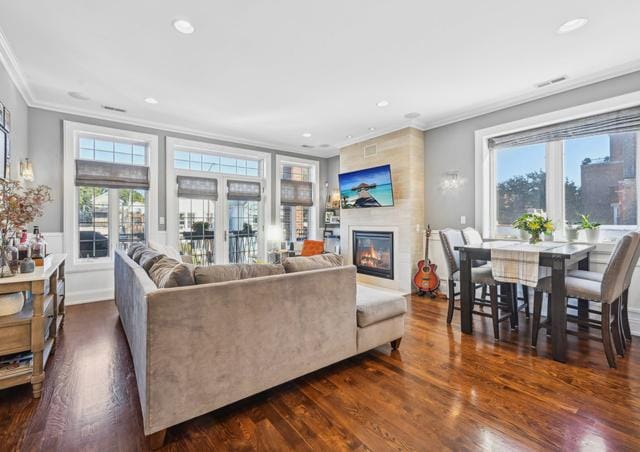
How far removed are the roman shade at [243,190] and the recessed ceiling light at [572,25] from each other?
4.69m

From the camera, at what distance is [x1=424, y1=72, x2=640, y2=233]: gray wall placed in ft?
11.0

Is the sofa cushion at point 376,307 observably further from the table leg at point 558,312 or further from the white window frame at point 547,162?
the white window frame at point 547,162

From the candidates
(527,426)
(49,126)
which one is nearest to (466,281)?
(527,426)

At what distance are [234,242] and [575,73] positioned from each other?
5233mm

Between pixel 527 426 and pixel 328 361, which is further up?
pixel 328 361

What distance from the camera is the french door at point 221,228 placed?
5.13 meters

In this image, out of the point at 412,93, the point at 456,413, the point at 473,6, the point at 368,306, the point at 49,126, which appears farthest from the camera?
the point at 49,126

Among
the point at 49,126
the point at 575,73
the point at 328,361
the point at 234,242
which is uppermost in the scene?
the point at 575,73

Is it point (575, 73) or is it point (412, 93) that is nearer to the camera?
point (575, 73)

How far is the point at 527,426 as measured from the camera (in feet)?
5.49

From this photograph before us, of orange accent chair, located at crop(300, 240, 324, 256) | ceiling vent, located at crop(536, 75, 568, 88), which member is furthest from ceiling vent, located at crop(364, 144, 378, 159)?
ceiling vent, located at crop(536, 75, 568, 88)

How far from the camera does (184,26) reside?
7.79 feet

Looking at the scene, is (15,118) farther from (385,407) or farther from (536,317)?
(536,317)

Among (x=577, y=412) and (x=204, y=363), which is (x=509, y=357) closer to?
(x=577, y=412)
